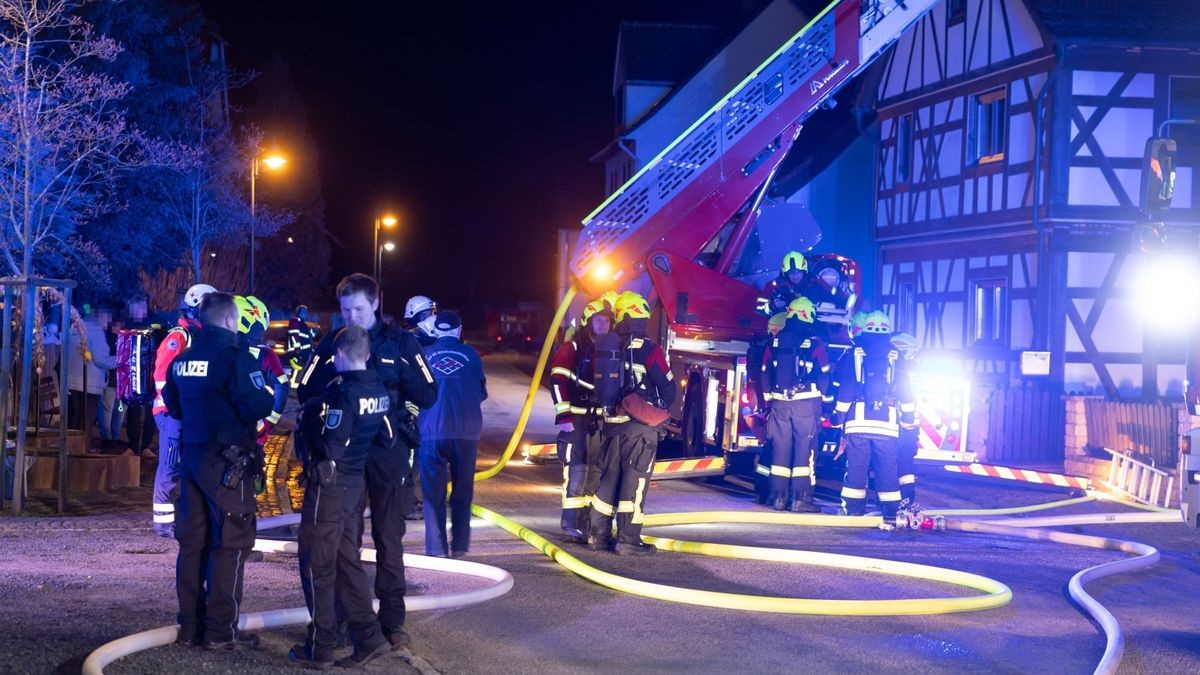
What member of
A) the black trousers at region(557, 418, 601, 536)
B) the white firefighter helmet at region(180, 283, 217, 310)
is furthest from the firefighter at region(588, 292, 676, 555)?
the white firefighter helmet at region(180, 283, 217, 310)

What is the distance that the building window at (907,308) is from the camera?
2538 cm

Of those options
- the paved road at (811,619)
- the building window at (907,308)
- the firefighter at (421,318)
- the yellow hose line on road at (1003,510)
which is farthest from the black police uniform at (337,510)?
the building window at (907,308)

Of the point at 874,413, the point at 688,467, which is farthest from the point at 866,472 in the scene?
the point at 688,467

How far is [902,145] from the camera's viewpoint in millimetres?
25562

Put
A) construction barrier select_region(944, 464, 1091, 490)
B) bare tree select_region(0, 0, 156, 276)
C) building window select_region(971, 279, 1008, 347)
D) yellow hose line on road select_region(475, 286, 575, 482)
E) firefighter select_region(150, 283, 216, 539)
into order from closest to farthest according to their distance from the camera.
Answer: firefighter select_region(150, 283, 216, 539), construction barrier select_region(944, 464, 1091, 490), yellow hose line on road select_region(475, 286, 575, 482), bare tree select_region(0, 0, 156, 276), building window select_region(971, 279, 1008, 347)

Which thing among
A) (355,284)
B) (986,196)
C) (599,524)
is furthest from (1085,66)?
(355,284)

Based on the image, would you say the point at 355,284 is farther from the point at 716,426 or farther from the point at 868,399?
the point at 716,426

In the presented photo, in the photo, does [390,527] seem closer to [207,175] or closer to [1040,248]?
[1040,248]

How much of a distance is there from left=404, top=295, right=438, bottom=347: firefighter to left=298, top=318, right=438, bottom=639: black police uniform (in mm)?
3072

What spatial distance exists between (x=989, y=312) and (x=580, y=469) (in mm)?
14873

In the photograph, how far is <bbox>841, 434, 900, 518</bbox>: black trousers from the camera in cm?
1133

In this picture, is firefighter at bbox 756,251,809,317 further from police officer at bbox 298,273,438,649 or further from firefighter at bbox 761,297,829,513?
police officer at bbox 298,273,438,649

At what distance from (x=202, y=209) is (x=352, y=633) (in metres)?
28.0

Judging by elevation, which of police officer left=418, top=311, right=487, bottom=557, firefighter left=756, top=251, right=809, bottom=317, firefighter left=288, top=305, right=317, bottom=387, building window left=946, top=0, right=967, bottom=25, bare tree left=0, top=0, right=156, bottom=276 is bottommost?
police officer left=418, top=311, right=487, bottom=557
